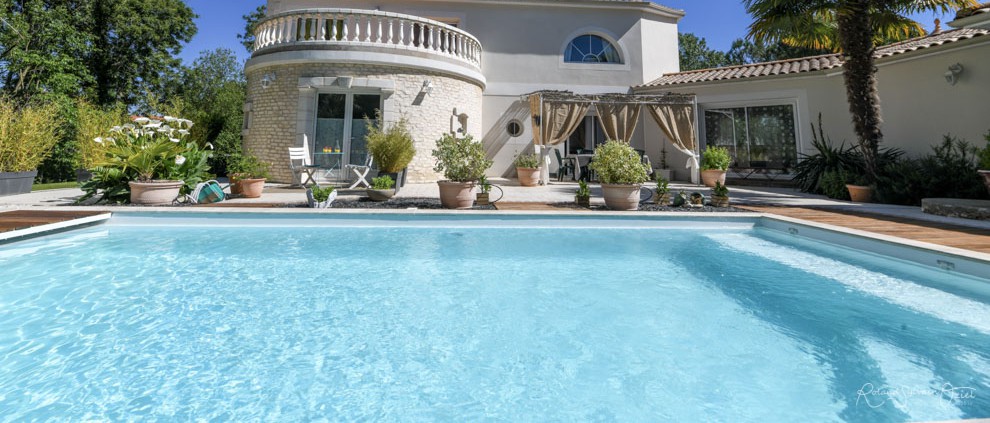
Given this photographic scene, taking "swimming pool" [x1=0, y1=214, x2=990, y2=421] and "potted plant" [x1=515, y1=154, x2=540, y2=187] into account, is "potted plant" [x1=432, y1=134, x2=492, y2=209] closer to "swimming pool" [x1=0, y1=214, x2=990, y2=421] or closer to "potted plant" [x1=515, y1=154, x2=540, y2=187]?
"swimming pool" [x1=0, y1=214, x2=990, y2=421]

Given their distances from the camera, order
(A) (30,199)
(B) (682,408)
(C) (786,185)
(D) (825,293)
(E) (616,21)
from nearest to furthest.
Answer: (B) (682,408), (D) (825,293), (A) (30,199), (C) (786,185), (E) (616,21)

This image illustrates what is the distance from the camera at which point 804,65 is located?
1288 cm

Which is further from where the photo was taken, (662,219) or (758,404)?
(662,219)

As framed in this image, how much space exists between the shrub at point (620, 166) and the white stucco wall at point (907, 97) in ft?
26.6

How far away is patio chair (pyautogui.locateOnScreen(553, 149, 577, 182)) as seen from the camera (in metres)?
14.5

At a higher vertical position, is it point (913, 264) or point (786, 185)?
point (786, 185)

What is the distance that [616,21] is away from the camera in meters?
15.7

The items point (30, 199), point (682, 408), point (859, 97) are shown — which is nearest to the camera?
point (682, 408)

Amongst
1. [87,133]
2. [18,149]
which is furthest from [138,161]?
[87,133]

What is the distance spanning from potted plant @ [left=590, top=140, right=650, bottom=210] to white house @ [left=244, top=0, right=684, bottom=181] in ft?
19.7

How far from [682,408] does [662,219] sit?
5.35 m

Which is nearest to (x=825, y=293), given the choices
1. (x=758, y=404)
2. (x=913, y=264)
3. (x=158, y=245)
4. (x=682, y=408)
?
(x=913, y=264)

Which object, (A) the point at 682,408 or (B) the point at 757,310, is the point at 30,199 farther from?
(B) the point at 757,310

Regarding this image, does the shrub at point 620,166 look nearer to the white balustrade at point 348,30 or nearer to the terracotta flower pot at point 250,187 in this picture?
the white balustrade at point 348,30
